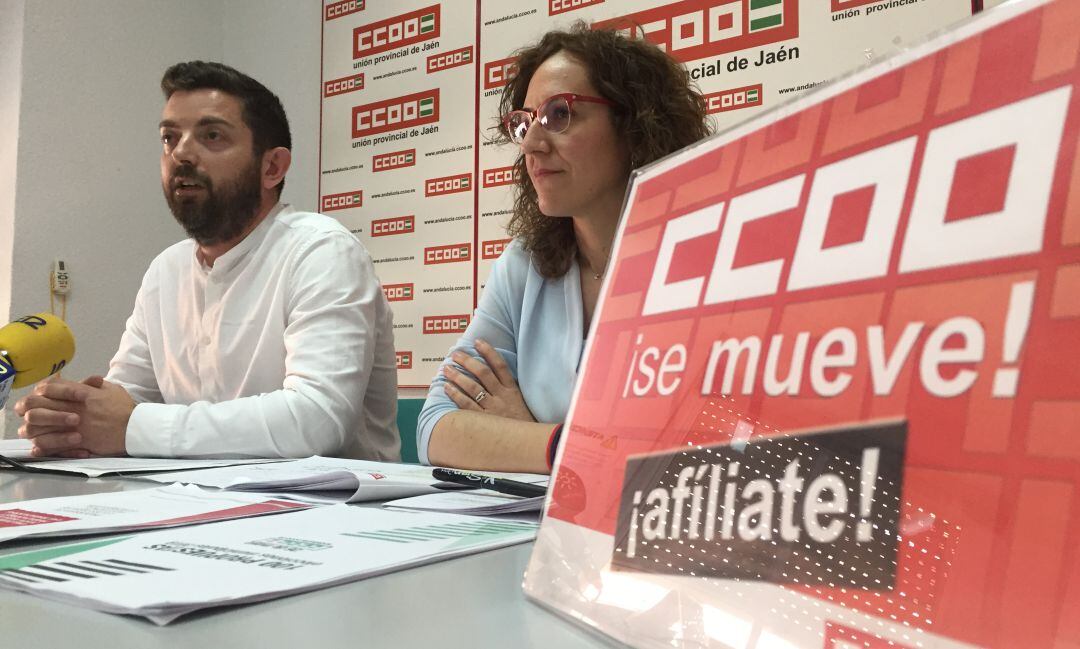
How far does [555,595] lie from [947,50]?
0.78 feet

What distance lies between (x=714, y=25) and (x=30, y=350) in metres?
1.75

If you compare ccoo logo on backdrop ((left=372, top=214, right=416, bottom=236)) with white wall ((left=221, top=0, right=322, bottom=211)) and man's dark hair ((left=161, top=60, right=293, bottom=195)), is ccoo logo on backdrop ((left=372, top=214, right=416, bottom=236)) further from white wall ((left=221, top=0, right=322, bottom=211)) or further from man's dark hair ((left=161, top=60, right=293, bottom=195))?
man's dark hair ((left=161, top=60, right=293, bottom=195))

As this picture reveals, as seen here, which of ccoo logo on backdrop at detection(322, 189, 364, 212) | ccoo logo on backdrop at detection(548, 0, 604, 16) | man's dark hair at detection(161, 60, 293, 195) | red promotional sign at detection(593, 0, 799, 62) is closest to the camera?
man's dark hair at detection(161, 60, 293, 195)

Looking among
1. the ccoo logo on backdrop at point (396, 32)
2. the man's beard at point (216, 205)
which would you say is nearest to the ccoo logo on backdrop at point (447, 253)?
the ccoo logo on backdrop at point (396, 32)

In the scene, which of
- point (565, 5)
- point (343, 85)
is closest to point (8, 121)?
point (343, 85)

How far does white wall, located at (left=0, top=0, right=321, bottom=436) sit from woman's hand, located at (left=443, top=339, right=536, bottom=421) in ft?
6.07

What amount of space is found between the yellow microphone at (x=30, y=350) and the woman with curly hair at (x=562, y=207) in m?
0.56

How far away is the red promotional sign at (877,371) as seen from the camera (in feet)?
0.60

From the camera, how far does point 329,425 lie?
1252mm

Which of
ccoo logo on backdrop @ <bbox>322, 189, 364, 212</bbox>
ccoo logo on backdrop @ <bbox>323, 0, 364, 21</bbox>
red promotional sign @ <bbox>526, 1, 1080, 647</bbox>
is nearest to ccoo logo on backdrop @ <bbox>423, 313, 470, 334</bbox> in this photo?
ccoo logo on backdrop @ <bbox>322, 189, 364, 212</bbox>

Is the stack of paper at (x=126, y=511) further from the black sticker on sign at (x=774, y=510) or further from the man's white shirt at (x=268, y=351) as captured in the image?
the man's white shirt at (x=268, y=351)

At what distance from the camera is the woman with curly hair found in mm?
1188

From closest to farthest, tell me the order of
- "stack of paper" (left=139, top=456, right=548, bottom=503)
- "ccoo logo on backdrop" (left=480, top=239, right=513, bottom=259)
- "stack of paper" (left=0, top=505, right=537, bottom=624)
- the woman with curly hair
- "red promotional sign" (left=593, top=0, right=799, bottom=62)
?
1. "stack of paper" (left=0, top=505, right=537, bottom=624)
2. "stack of paper" (left=139, top=456, right=548, bottom=503)
3. the woman with curly hair
4. "red promotional sign" (left=593, top=0, right=799, bottom=62)
5. "ccoo logo on backdrop" (left=480, top=239, right=513, bottom=259)

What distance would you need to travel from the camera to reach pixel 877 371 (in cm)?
22
